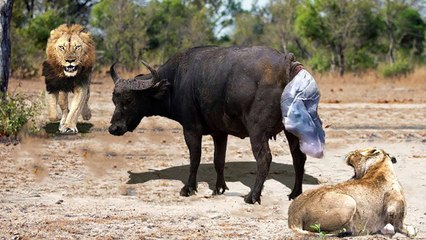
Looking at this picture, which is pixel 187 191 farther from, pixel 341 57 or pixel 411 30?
pixel 411 30

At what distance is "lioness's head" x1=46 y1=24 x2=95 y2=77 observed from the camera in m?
13.9

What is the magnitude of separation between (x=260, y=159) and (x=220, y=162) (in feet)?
3.32

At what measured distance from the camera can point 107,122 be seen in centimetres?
1652

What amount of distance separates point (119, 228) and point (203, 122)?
8.27 ft

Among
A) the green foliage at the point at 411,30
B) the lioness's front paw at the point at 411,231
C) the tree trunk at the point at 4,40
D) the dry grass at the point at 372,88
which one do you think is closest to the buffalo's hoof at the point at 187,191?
the lioness's front paw at the point at 411,231

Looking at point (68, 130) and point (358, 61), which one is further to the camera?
point (358, 61)

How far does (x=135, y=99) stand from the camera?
32.8 ft

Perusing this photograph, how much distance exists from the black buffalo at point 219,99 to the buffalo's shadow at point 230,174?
2.57 feet

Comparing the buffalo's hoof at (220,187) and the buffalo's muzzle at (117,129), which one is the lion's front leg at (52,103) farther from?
the buffalo's hoof at (220,187)

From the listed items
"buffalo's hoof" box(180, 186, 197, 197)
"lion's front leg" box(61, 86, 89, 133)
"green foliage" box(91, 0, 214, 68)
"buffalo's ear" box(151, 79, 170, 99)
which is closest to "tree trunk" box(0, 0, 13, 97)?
"lion's front leg" box(61, 86, 89, 133)

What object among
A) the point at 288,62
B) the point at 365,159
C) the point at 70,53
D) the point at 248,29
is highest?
the point at 288,62

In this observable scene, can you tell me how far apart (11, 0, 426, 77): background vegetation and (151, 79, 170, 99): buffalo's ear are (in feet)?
72.2

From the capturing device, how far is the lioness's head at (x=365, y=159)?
7602 millimetres

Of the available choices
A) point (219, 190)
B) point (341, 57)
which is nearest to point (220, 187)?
point (219, 190)
